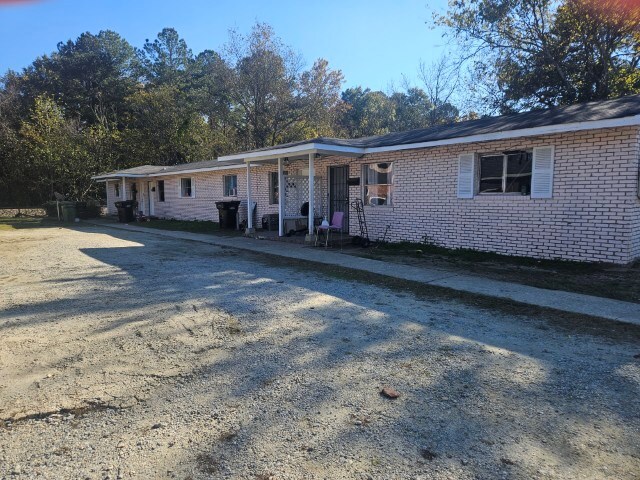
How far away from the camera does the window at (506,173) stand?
926 cm

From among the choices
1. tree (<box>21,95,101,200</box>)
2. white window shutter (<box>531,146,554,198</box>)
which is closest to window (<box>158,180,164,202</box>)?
tree (<box>21,95,101,200</box>)

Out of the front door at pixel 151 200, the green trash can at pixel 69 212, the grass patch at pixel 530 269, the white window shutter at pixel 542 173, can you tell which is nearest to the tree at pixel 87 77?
the front door at pixel 151 200

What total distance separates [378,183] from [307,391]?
971 centimetres

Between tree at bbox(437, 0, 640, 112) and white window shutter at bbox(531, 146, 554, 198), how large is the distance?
11.5 meters

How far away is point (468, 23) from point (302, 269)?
17.2 metres

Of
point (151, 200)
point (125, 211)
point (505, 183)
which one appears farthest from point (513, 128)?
point (151, 200)

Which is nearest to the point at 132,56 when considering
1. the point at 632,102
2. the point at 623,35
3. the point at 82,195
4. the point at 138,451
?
the point at 82,195

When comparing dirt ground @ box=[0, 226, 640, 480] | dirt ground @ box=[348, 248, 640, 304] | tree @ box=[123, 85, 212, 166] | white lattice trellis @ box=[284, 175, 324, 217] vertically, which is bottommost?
dirt ground @ box=[0, 226, 640, 480]

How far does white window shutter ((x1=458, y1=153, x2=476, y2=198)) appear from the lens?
10.1 metres

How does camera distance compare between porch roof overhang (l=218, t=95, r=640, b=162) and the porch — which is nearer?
porch roof overhang (l=218, t=95, r=640, b=162)

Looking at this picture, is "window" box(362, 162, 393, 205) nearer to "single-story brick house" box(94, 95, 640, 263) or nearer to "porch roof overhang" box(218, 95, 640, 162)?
"single-story brick house" box(94, 95, 640, 263)

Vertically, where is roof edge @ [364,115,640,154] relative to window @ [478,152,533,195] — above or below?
above

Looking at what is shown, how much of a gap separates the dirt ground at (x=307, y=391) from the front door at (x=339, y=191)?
772cm

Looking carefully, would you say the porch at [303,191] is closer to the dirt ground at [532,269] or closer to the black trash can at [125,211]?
the dirt ground at [532,269]
